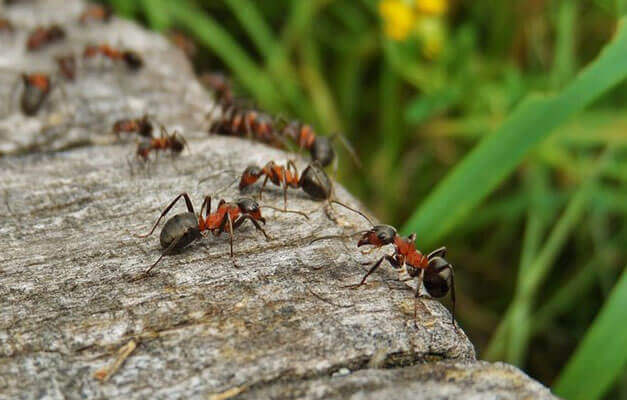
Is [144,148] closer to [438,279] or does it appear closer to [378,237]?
[378,237]

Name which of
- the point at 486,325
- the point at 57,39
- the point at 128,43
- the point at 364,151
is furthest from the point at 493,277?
the point at 57,39

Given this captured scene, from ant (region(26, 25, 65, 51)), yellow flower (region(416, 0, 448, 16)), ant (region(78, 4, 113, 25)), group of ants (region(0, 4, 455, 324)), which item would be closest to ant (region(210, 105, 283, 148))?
group of ants (region(0, 4, 455, 324))

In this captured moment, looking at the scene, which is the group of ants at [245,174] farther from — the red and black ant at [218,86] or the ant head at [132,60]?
the red and black ant at [218,86]

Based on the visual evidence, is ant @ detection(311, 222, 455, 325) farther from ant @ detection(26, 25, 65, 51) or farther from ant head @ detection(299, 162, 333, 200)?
ant @ detection(26, 25, 65, 51)

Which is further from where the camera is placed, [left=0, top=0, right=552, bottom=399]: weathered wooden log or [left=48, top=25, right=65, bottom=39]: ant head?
[left=48, top=25, right=65, bottom=39]: ant head

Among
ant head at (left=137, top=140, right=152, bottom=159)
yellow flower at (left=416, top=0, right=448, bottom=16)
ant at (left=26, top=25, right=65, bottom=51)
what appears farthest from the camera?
yellow flower at (left=416, top=0, right=448, bottom=16)

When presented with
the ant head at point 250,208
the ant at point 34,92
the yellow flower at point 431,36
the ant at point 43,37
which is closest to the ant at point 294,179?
the ant head at point 250,208

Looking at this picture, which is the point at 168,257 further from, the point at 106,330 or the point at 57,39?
the point at 57,39

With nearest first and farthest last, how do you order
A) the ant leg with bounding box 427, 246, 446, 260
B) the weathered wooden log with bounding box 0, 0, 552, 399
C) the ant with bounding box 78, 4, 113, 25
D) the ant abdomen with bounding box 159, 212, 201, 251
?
the weathered wooden log with bounding box 0, 0, 552, 399, the ant abdomen with bounding box 159, 212, 201, 251, the ant leg with bounding box 427, 246, 446, 260, the ant with bounding box 78, 4, 113, 25
